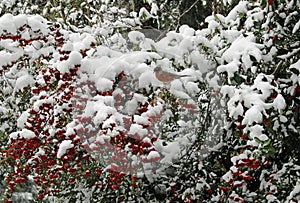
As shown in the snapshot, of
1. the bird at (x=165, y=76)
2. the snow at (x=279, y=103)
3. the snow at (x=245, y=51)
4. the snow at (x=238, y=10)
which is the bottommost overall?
the snow at (x=279, y=103)

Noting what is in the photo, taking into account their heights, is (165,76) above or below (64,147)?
above

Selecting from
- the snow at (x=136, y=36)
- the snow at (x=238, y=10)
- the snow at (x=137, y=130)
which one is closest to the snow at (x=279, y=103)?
the snow at (x=137, y=130)

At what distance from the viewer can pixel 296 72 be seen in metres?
2.23

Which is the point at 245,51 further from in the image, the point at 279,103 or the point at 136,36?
the point at 136,36

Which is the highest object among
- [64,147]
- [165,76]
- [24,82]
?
[24,82]

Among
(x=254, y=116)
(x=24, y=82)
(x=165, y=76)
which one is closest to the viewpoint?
(x=254, y=116)

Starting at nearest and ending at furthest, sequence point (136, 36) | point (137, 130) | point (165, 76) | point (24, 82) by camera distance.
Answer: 1. point (137, 130)
2. point (165, 76)
3. point (136, 36)
4. point (24, 82)

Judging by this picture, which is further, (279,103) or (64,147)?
(64,147)

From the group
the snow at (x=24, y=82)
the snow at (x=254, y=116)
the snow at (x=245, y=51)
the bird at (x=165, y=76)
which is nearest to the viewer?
the snow at (x=254, y=116)

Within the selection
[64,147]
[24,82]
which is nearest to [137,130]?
[64,147]

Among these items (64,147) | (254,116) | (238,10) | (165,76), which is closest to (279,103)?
(254,116)

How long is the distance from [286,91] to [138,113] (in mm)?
853

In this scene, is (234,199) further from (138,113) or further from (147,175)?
(138,113)

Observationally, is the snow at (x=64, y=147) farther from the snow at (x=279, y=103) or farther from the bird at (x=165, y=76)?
the snow at (x=279, y=103)
